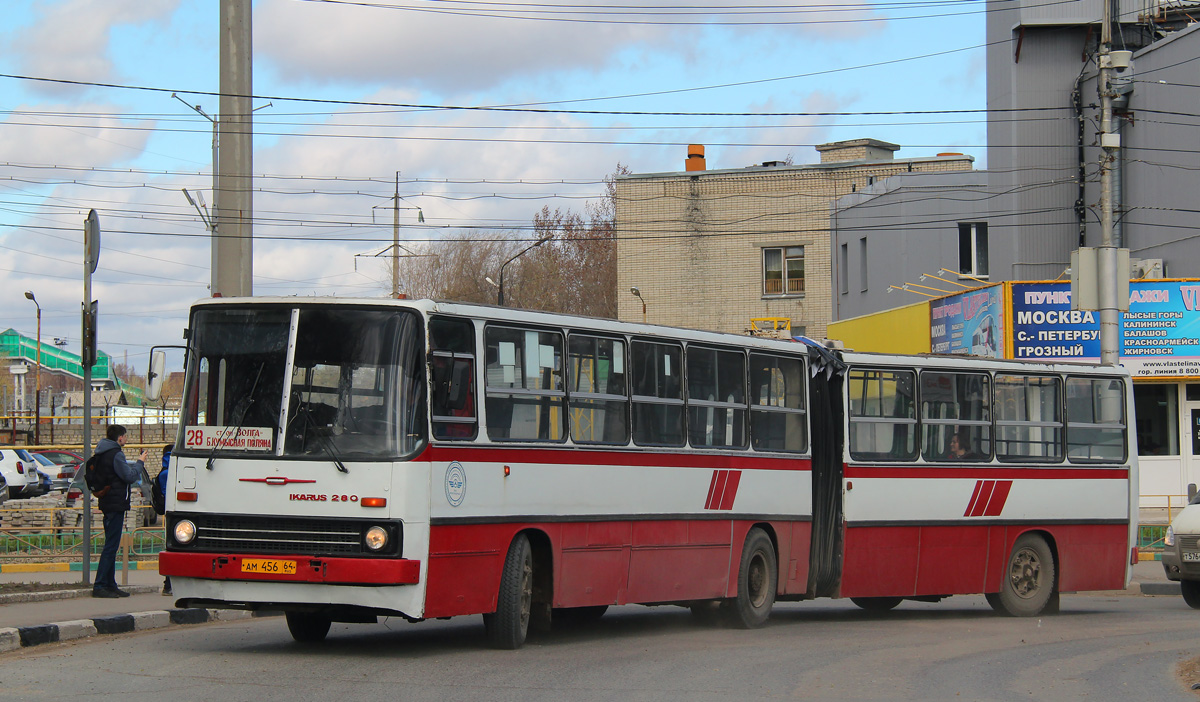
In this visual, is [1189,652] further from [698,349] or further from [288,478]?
[288,478]

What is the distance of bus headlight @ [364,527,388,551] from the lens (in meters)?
9.83

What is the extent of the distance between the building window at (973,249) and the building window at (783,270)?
42.3 ft

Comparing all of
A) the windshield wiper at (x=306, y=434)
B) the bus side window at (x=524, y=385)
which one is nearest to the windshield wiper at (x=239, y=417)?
the windshield wiper at (x=306, y=434)

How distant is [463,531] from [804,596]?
5580mm

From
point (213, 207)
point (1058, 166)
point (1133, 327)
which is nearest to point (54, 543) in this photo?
point (213, 207)

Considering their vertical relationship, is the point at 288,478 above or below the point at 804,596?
above

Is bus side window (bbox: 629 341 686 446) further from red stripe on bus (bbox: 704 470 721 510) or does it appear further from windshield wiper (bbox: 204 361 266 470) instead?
windshield wiper (bbox: 204 361 266 470)

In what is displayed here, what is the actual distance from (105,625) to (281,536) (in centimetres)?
334

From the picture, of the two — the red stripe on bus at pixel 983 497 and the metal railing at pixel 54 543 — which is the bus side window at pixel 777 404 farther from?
the metal railing at pixel 54 543

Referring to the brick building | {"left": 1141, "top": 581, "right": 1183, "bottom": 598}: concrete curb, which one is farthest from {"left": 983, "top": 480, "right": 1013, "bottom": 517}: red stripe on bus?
the brick building

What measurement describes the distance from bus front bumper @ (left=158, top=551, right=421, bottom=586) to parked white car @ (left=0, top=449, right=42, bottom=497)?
33.9 metres

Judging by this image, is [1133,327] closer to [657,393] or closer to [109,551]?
[657,393]

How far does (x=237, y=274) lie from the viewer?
17.1 m

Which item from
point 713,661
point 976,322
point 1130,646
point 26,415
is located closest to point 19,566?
point 713,661
